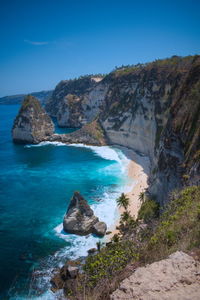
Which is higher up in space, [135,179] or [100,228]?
[100,228]

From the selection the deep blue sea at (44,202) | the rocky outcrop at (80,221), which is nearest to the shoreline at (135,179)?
the deep blue sea at (44,202)

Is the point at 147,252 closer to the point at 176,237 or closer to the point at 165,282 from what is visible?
the point at 176,237

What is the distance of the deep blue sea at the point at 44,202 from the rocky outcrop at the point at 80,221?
1150mm

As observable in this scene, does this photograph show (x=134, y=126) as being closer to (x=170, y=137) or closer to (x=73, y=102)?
(x=170, y=137)

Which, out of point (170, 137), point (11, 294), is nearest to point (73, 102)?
point (170, 137)

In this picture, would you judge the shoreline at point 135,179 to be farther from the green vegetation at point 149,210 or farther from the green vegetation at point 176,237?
the green vegetation at point 176,237

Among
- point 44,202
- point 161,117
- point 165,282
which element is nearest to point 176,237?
point 165,282

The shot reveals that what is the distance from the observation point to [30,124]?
10856 cm

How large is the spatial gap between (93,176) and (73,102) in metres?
88.8

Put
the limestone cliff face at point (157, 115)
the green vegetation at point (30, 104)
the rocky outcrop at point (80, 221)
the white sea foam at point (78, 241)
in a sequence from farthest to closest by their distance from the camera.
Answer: the green vegetation at point (30, 104) → the rocky outcrop at point (80, 221) → the limestone cliff face at point (157, 115) → the white sea foam at point (78, 241)

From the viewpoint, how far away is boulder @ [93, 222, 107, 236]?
39.6 meters

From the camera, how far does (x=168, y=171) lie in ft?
129

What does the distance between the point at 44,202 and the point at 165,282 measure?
152ft

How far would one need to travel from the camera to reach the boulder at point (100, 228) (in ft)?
130
